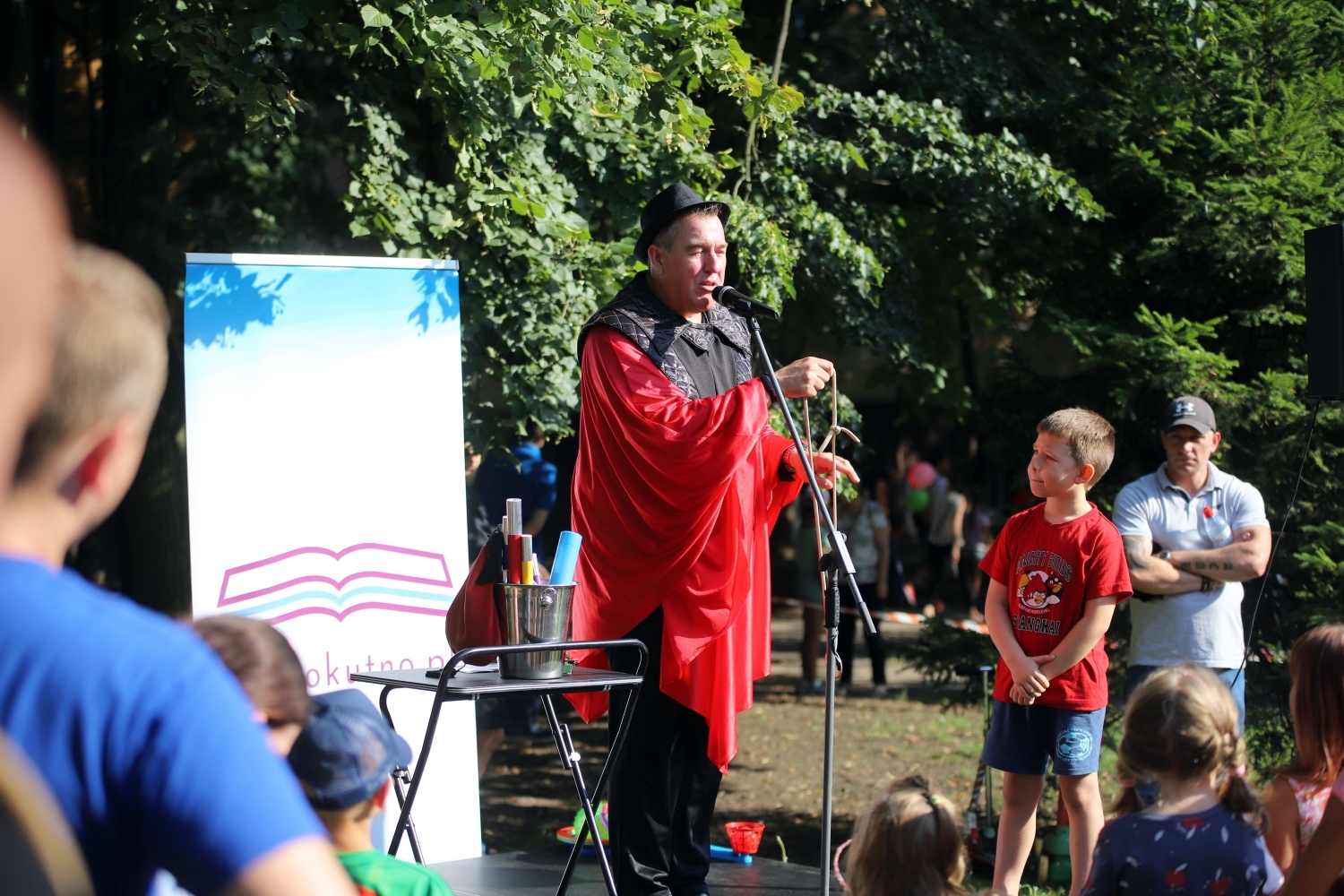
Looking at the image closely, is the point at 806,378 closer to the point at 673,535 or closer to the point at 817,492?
the point at 817,492

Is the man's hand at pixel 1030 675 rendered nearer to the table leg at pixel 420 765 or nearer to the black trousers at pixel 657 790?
the black trousers at pixel 657 790

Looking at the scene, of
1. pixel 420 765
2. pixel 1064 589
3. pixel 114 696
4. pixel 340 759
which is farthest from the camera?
pixel 1064 589

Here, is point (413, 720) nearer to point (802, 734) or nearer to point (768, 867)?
point (768, 867)

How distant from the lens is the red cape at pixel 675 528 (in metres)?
3.32

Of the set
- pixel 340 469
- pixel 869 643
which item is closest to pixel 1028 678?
pixel 340 469

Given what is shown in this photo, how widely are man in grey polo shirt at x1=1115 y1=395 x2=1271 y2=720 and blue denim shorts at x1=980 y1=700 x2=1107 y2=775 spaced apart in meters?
0.75

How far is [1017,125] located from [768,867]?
3.80 metres

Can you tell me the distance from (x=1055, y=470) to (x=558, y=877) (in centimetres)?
201

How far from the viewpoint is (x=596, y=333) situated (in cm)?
353

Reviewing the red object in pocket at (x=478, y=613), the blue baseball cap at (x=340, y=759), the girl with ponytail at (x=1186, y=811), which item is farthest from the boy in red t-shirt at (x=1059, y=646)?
the blue baseball cap at (x=340, y=759)

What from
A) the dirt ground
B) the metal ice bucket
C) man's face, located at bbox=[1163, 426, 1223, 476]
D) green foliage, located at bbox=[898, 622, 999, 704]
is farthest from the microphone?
the dirt ground

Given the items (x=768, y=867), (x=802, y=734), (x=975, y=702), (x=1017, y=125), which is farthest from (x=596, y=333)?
(x=802, y=734)

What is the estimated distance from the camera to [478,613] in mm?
2926

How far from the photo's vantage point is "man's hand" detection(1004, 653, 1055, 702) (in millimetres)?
3553
